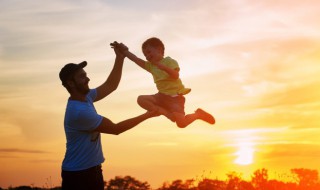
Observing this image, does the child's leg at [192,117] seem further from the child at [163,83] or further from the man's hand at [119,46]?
the man's hand at [119,46]

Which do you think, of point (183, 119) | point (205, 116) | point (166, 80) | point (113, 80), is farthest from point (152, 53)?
point (205, 116)

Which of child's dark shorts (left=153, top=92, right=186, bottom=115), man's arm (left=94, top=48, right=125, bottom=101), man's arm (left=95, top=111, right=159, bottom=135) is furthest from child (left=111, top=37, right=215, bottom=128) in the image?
man's arm (left=95, top=111, right=159, bottom=135)

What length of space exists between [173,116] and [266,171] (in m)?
7.82

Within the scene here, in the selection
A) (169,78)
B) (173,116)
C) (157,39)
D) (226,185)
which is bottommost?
(226,185)

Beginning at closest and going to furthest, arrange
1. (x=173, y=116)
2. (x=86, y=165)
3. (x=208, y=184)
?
(x=86, y=165), (x=173, y=116), (x=208, y=184)

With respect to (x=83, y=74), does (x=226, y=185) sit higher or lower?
lower

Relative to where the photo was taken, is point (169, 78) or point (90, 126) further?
point (169, 78)

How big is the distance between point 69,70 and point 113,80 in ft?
4.78

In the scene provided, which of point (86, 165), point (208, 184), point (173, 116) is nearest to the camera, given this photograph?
point (86, 165)

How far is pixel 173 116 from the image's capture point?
9.21 meters

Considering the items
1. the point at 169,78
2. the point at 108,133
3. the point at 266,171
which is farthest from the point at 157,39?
the point at 266,171

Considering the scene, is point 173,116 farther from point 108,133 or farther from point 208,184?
point 208,184

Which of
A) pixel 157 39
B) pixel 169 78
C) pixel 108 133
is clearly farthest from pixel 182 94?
pixel 108 133

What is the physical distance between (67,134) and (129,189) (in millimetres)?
8143
